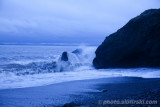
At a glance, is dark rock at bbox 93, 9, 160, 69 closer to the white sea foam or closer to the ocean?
the ocean

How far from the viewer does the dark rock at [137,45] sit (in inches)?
625

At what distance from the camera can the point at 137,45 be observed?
53.0 ft

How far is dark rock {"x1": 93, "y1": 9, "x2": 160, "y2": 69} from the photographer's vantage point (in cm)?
1588

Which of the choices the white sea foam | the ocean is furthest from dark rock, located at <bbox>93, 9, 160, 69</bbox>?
the white sea foam

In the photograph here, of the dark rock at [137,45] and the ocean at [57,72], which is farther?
the dark rock at [137,45]

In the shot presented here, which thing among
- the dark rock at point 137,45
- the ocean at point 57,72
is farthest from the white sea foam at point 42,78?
the dark rock at point 137,45

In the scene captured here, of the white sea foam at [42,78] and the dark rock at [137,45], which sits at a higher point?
the dark rock at [137,45]

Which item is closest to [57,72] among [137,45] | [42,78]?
[42,78]

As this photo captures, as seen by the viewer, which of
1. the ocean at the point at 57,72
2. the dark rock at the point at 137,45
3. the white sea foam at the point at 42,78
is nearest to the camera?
the white sea foam at the point at 42,78

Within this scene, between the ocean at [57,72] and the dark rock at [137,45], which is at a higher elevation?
the dark rock at [137,45]

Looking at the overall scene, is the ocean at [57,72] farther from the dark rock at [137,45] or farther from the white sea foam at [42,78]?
the dark rock at [137,45]

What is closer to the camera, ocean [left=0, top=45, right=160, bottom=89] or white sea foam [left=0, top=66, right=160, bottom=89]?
white sea foam [left=0, top=66, right=160, bottom=89]

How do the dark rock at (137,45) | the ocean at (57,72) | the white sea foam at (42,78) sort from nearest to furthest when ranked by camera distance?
the white sea foam at (42,78)
the ocean at (57,72)
the dark rock at (137,45)

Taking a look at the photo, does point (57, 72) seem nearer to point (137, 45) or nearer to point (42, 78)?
point (42, 78)
